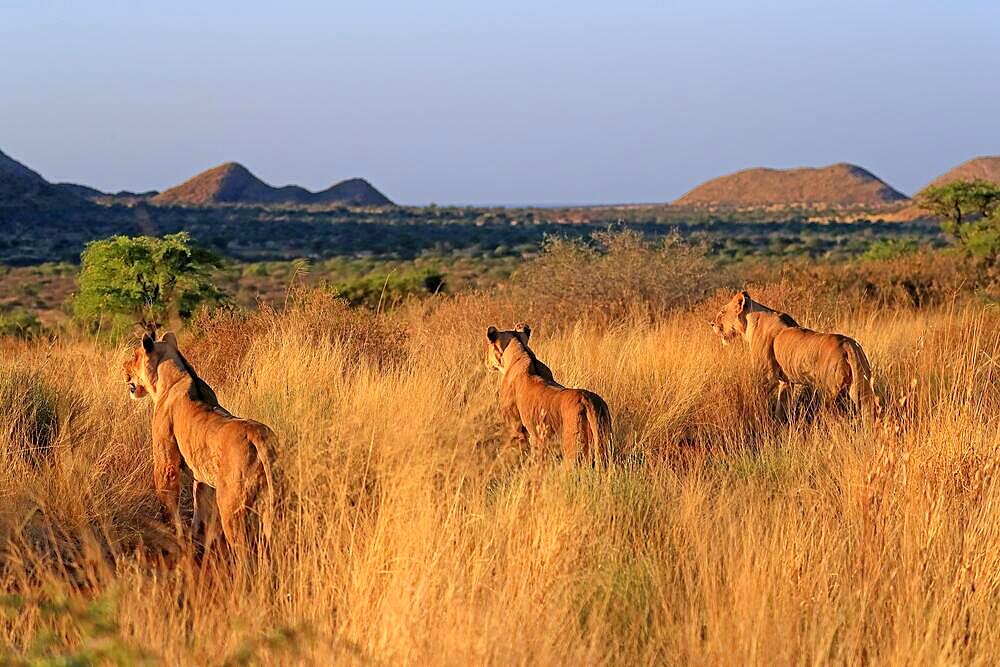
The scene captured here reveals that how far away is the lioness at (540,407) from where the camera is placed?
7074 mm

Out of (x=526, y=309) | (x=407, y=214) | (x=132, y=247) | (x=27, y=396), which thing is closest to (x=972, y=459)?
(x=27, y=396)

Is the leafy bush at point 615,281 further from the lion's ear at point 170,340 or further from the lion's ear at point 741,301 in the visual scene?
the lion's ear at point 170,340

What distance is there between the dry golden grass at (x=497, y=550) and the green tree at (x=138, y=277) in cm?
951

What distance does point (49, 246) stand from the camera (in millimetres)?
60812

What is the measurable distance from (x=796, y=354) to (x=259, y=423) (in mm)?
5366

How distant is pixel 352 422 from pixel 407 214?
345 feet

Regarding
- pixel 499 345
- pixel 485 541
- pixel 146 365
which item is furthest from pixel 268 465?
pixel 499 345

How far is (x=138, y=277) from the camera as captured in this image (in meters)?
18.1

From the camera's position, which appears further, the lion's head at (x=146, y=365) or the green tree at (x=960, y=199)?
the green tree at (x=960, y=199)

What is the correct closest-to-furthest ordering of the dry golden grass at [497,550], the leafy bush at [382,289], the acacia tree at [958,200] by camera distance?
1. the dry golden grass at [497,550]
2. the leafy bush at [382,289]
3. the acacia tree at [958,200]

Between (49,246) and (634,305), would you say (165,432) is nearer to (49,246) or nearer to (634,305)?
(634,305)

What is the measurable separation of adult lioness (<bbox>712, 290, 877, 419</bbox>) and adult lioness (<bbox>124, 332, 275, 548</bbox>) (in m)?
4.58

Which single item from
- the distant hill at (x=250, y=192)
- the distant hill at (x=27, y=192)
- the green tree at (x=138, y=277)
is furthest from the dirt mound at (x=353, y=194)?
the green tree at (x=138, y=277)

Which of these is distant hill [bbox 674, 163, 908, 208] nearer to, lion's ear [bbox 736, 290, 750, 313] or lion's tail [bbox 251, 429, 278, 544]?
lion's ear [bbox 736, 290, 750, 313]
